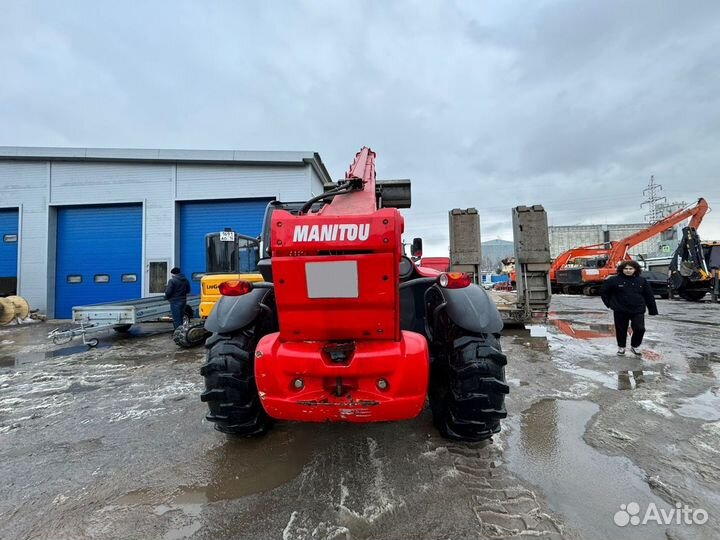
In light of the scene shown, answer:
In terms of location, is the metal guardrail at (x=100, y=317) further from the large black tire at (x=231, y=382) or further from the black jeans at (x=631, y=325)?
the black jeans at (x=631, y=325)

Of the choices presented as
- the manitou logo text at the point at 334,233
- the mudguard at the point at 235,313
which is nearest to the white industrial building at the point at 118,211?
the mudguard at the point at 235,313

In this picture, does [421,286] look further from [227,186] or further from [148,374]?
[227,186]

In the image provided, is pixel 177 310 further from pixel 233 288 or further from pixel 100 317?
pixel 233 288

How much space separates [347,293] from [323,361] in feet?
1.46

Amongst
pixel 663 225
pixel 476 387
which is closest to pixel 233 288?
pixel 476 387

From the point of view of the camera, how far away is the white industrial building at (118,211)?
12961mm

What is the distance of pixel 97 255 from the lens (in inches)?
528

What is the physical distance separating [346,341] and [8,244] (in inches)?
688

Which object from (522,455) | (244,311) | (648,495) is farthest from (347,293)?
(648,495)

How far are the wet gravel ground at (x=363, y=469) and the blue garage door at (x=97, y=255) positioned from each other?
9.82m

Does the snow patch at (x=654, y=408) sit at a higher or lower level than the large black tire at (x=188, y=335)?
lower

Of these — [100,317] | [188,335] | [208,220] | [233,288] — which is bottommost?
[188,335]

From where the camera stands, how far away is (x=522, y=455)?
273cm

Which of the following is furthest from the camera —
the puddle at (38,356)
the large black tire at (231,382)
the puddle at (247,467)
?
the puddle at (38,356)
